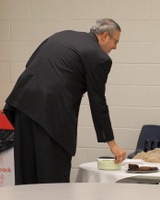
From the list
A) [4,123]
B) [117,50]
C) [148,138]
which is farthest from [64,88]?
[117,50]

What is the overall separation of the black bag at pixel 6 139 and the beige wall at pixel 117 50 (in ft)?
2.50

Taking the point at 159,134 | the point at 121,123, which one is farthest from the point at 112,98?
the point at 159,134

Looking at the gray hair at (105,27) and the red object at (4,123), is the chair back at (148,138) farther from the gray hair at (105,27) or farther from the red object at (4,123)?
the gray hair at (105,27)

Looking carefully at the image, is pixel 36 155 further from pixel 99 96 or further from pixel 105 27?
pixel 105 27

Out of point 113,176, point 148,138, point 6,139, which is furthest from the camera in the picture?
point 148,138

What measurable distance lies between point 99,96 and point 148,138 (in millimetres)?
1435

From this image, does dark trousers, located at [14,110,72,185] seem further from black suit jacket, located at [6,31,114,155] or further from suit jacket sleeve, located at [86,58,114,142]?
suit jacket sleeve, located at [86,58,114,142]

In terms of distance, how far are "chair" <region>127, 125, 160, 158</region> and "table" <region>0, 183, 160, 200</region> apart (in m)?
2.61

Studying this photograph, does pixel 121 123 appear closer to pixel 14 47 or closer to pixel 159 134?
pixel 159 134

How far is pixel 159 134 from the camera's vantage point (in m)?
3.54

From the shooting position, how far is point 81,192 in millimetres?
849

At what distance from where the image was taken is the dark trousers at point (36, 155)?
2195 mm

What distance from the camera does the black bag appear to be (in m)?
3.28

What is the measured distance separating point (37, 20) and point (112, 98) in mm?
1043
